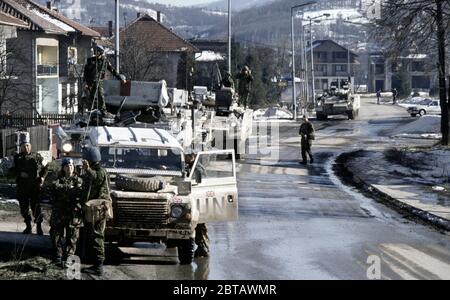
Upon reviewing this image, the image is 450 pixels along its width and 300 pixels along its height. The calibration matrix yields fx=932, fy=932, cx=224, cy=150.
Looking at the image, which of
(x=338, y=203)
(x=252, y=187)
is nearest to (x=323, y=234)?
(x=338, y=203)

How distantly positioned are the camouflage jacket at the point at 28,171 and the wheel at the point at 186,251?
3.01 meters

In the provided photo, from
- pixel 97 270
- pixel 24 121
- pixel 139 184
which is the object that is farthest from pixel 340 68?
pixel 97 270

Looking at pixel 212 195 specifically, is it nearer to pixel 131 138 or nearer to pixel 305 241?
pixel 131 138

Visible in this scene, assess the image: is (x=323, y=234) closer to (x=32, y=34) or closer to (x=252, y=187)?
(x=252, y=187)

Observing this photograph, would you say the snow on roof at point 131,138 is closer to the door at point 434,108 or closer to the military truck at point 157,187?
the military truck at point 157,187

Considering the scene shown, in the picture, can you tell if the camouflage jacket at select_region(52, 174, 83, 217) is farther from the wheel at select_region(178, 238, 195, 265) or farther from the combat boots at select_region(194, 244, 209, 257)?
the combat boots at select_region(194, 244, 209, 257)

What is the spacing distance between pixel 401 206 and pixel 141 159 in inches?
337

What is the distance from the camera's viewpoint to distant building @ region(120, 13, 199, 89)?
4959 cm

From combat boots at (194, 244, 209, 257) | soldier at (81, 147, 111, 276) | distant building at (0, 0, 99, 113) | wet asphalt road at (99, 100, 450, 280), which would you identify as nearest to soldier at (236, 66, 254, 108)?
wet asphalt road at (99, 100, 450, 280)

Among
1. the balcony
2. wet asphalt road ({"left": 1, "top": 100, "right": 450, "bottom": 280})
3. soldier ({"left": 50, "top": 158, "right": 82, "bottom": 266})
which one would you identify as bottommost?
wet asphalt road ({"left": 1, "top": 100, "right": 450, "bottom": 280})

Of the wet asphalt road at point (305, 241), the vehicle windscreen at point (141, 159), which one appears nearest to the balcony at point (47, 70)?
the wet asphalt road at point (305, 241)

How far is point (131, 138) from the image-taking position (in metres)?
15.2

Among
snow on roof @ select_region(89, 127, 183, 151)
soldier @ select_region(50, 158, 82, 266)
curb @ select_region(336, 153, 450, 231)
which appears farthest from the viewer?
curb @ select_region(336, 153, 450, 231)

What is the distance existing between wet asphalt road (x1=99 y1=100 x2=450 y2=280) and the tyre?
114 cm
